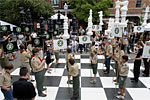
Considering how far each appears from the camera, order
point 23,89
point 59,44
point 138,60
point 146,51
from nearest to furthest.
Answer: point 23,89 < point 146,51 < point 138,60 < point 59,44

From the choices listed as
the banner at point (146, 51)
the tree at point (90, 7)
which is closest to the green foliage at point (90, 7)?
the tree at point (90, 7)

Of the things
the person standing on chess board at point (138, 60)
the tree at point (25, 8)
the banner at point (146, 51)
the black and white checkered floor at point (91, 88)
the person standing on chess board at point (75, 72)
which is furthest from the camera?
the tree at point (25, 8)

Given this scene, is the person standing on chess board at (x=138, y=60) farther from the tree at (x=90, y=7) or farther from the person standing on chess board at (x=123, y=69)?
the tree at (x=90, y=7)

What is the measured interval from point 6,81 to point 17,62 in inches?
170

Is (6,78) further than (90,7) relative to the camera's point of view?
No

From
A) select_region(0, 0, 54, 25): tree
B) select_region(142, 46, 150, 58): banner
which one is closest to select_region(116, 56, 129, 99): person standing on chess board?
select_region(142, 46, 150, 58): banner

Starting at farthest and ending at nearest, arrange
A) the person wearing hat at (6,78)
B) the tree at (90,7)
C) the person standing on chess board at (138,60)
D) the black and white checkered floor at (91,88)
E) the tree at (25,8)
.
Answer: the tree at (90,7) → the tree at (25,8) → the person standing on chess board at (138,60) → the black and white checkered floor at (91,88) → the person wearing hat at (6,78)

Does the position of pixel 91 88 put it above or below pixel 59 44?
below

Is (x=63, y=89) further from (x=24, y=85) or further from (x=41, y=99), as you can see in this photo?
(x=24, y=85)

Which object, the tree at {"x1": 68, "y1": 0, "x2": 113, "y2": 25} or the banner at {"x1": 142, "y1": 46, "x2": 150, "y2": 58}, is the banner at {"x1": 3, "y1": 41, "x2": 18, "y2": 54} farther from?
the tree at {"x1": 68, "y1": 0, "x2": 113, "y2": 25}

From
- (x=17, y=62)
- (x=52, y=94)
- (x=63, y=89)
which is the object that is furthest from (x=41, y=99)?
(x=17, y=62)

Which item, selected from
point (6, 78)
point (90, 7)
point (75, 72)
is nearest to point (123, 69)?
point (75, 72)

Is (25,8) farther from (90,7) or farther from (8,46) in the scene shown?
(8,46)

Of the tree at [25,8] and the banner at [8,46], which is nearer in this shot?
the banner at [8,46]
